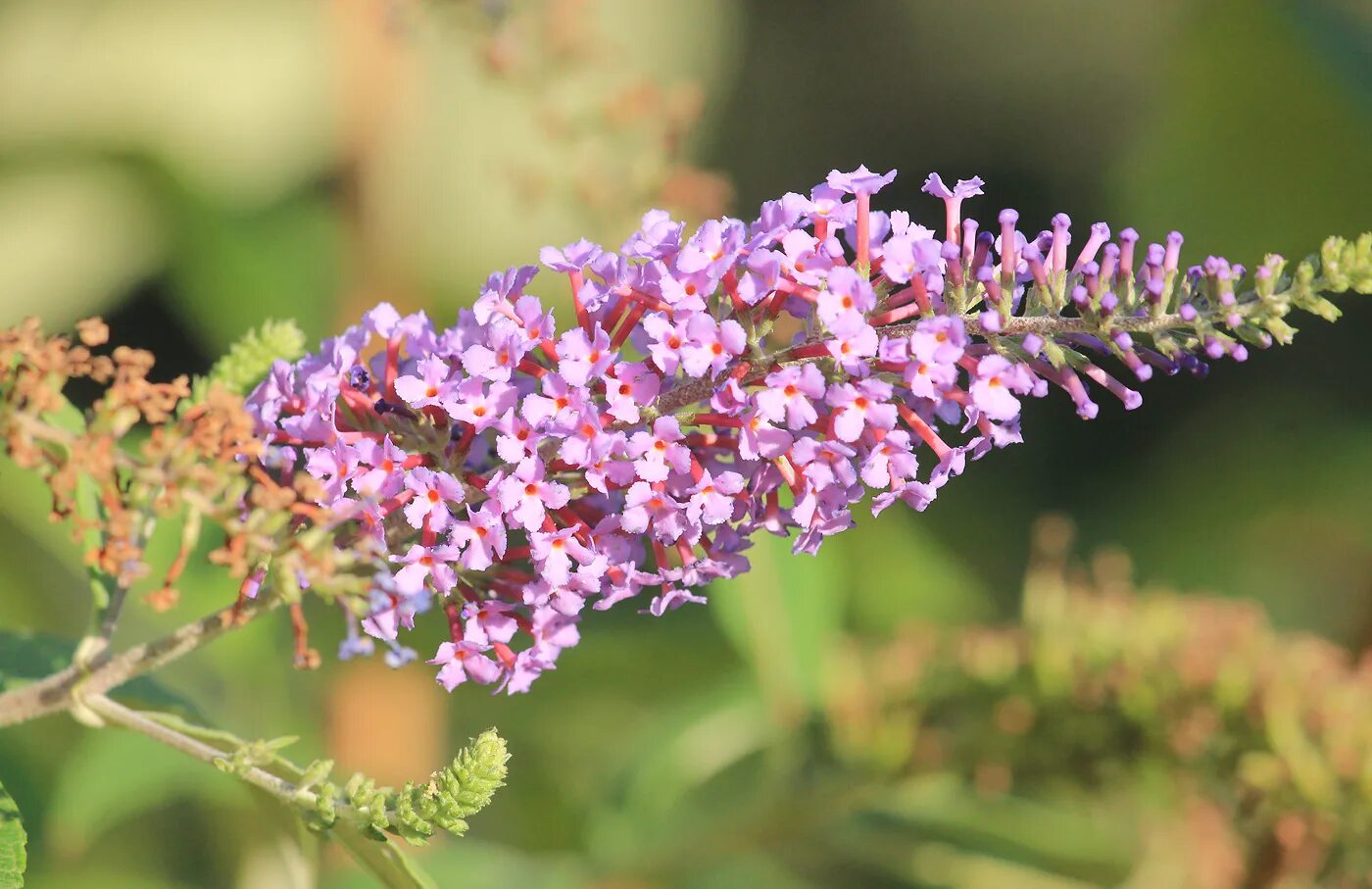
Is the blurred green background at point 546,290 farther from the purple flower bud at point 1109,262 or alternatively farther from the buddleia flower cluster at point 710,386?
the purple flower bud at point 1109,262

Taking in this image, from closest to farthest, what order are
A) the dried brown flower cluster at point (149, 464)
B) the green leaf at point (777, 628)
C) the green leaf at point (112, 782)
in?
the dried brown flower cluster at point (149, 464), the green leaf at point (112, 782), the green leaf at point (777, 628)

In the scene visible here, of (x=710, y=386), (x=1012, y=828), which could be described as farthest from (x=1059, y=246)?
(x=1012, y=828)

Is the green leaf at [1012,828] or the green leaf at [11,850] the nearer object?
the green leaf at [11,850]

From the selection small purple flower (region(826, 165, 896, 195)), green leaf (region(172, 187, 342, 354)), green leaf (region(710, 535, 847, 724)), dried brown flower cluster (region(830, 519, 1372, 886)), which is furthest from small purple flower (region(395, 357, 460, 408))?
green leaf (region(172, 187, 342, 354))

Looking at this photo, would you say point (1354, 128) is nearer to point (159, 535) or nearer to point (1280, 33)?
point (1280, 33)

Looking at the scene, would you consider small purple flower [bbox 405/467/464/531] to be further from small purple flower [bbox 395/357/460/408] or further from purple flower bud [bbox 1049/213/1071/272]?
purple flower bud [bbox 1049/213/1071/272]

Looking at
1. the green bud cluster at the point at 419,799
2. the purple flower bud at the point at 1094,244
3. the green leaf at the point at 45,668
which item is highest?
the purple flower bud at the point at 1094,244

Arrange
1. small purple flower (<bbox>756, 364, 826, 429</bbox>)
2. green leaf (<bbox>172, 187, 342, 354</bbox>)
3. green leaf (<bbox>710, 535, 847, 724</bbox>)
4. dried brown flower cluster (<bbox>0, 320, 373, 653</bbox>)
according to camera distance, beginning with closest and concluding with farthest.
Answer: dried brown flower cluster (<bbox>0, 320, 373, 653</bbox>) < small purple flower (<bbox>756, 364, 826, 429</bbox>) < green leaf (<bbox>710, 535, 847, 724</bbox>) < green leaf (<bbox>172, 187, 342, 354</bbox>)

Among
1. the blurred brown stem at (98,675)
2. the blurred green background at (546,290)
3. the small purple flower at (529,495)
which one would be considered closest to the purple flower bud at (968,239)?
the small purple flower at (529,495)
